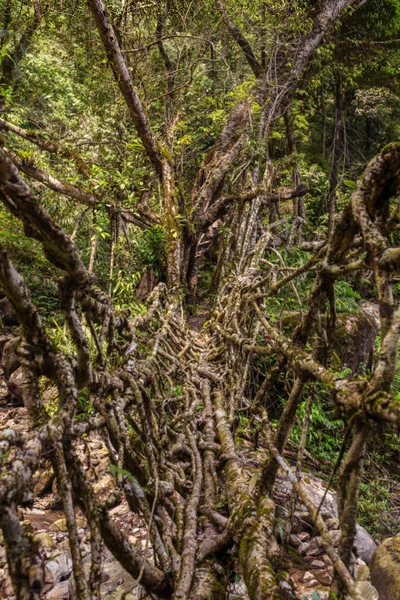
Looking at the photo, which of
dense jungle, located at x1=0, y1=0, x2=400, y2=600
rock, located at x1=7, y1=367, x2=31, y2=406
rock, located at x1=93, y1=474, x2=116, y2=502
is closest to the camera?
dense jungle, located at x1=0, y1=0, x2=400, y2=600

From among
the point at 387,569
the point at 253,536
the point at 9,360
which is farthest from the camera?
the point at 9,360

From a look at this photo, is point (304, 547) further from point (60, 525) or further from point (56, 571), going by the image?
point (60, 525)

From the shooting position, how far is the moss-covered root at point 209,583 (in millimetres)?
1243

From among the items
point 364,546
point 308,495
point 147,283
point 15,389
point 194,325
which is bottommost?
point 364,546

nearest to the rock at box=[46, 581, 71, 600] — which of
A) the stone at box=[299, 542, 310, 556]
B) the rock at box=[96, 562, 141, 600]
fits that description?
the rock at box=[96, 562, 141, 600]

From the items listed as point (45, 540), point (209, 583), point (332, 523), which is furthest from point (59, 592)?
point (332, 523)

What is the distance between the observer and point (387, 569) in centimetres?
190

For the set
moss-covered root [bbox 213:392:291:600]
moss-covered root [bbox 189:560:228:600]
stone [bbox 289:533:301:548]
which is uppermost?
moss-covered root [bbox 213:392:291:600]

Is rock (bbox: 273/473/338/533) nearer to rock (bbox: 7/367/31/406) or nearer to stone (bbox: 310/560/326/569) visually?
stone (bbox: 310/560/326/569)

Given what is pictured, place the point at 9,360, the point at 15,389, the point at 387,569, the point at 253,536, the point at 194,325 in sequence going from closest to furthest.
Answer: the point at 253,536, the point at 387,569, the point at 15,389, the point at 9,360, the point at 194,325

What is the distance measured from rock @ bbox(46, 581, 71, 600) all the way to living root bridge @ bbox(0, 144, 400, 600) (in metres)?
0.67

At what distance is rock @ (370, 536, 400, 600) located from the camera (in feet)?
5.96

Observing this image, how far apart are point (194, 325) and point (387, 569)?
149 inches

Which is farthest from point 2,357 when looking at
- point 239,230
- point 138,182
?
point 239,230
